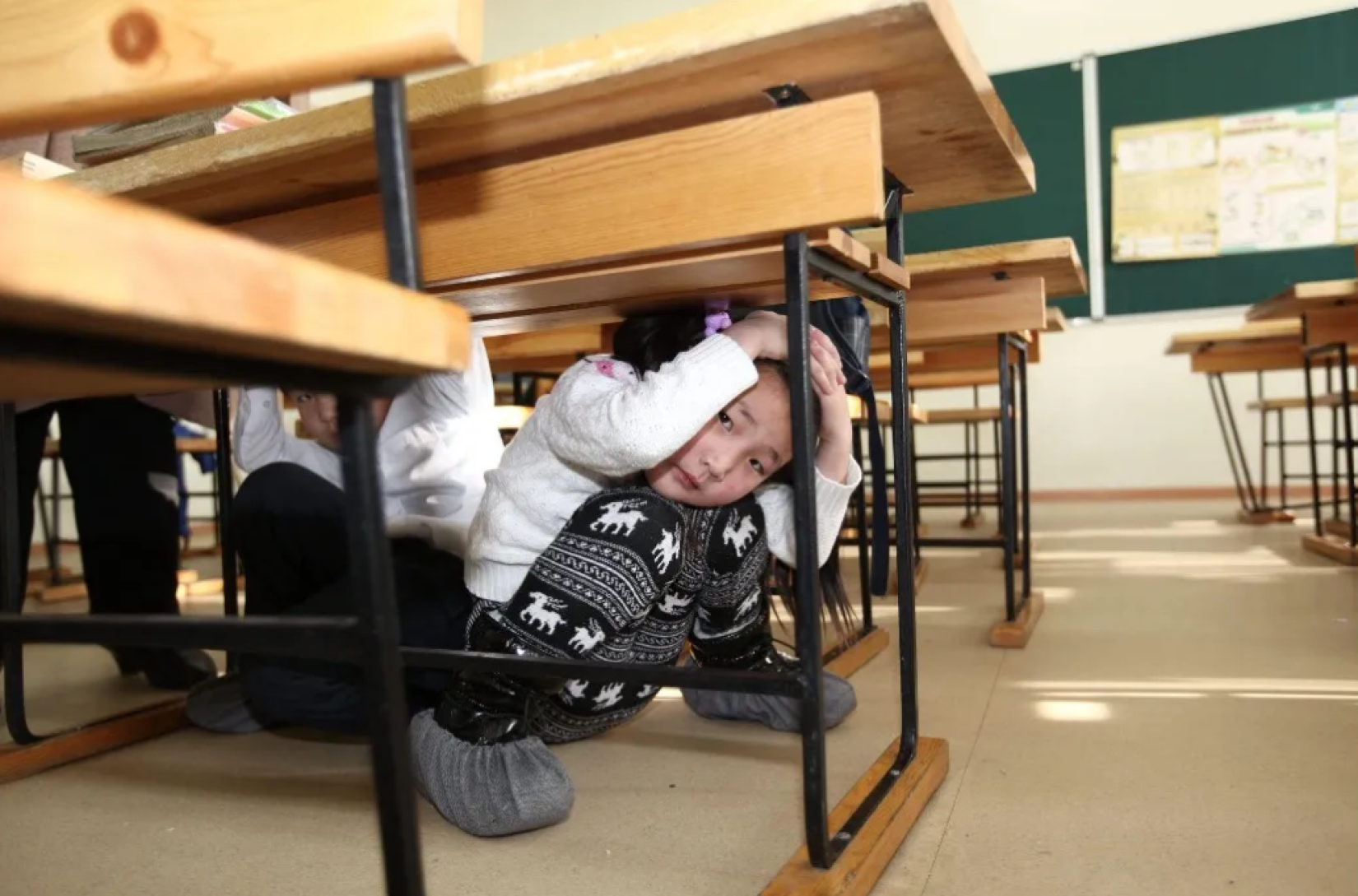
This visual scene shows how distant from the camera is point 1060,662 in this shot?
1.64m

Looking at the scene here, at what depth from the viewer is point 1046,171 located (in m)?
4.77

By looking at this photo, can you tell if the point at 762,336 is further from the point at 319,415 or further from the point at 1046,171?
the point at 1046,171

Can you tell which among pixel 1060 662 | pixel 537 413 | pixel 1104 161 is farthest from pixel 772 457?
pixel 1104 161

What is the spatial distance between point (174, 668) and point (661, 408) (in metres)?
1.22

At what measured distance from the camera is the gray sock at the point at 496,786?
979mm

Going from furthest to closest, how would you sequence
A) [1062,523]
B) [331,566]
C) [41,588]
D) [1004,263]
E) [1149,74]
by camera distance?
[1149,74], [1062,523], [41,588], [1004,263], [331,566]

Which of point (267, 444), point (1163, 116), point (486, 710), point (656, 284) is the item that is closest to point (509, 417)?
point (267, 444)

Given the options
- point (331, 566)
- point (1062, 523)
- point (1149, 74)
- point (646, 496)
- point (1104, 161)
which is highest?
point (1149, 74)

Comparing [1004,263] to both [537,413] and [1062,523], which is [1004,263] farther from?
[1062,523]

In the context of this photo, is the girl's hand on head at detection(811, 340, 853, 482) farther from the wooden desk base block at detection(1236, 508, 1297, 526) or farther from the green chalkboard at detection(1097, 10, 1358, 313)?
the green chalkboard at detection(1097, 10, 1358, 313)

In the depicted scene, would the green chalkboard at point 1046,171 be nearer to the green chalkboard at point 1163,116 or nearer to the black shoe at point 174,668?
the green chalkboard at point 1163,116

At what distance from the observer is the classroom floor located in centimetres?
88

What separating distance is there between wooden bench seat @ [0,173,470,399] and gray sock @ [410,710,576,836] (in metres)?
0.67

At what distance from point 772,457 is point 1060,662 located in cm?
87
